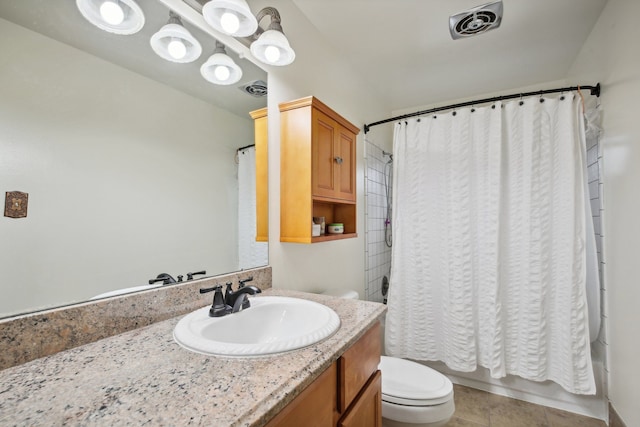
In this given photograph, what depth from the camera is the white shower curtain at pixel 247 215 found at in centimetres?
128

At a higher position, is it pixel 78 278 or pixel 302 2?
pixel 302 2

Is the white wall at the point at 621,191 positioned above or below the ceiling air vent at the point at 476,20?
below

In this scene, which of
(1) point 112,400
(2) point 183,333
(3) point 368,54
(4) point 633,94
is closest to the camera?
(1) point 112,400

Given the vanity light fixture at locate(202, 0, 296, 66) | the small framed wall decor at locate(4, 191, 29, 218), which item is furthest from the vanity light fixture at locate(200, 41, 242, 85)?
the small framed wall decor at locate(4, 191, 29, 218)

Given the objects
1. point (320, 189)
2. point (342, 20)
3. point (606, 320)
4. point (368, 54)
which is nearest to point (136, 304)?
point (320, 189)

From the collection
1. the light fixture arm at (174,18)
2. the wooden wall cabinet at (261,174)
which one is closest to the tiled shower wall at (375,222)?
the wooden wall cabinet at (261,174)

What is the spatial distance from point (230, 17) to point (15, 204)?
2.99 feet

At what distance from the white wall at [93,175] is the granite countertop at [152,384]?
20 centimetres

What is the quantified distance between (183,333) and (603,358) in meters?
2.32

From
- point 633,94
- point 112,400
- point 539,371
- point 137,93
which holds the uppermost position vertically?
point 633,94

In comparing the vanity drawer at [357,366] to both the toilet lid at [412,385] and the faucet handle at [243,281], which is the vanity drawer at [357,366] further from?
the faucet handle at [243,281]

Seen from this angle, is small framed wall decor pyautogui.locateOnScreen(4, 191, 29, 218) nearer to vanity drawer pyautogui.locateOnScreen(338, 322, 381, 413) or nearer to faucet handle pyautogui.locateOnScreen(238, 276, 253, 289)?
faucet handle pyautogui.locateOnScreen(238, 276, 253, 289)

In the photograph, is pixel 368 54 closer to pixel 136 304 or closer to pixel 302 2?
pixel 302 2

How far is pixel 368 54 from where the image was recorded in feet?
6.72
